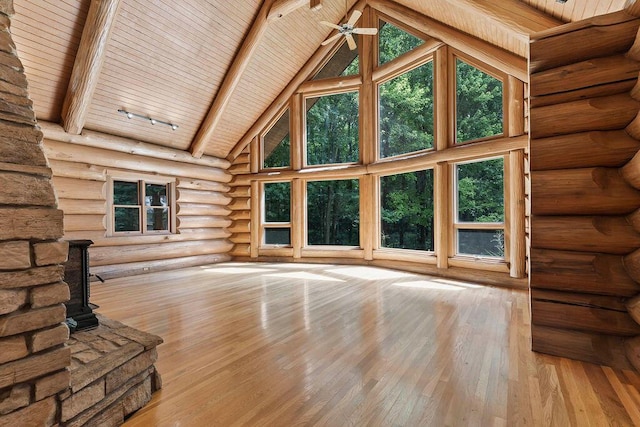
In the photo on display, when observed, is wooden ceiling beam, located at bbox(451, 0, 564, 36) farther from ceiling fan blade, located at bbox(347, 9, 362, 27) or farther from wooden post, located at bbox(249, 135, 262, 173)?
wooden post, located at bbox(249, 135, 262, 173)

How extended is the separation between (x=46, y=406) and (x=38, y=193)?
3.56ft

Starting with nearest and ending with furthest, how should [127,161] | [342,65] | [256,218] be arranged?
[127,161] < [342,65] < [256,218]

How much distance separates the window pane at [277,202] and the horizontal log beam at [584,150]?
654 centimetres

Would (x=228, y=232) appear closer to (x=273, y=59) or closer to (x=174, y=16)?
(x=273, y=59)

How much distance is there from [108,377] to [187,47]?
5.91m

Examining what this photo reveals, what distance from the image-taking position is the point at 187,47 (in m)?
5.81

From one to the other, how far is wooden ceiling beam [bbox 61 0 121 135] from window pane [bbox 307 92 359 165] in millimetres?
4914

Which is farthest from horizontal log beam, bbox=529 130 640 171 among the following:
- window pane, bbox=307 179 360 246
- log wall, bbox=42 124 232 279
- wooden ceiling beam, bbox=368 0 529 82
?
log wall, bbox=42 124 232 279

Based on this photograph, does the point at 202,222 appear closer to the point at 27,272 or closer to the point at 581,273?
the point at 27,272

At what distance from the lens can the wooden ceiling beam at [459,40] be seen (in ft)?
15.9

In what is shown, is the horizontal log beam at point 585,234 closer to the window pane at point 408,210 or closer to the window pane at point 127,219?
the window pane at point 408,210

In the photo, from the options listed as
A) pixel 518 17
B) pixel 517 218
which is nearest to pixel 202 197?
pixel 517 218

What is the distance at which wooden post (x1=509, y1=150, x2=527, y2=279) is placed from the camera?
201 inches

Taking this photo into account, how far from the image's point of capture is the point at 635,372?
7.63ft
